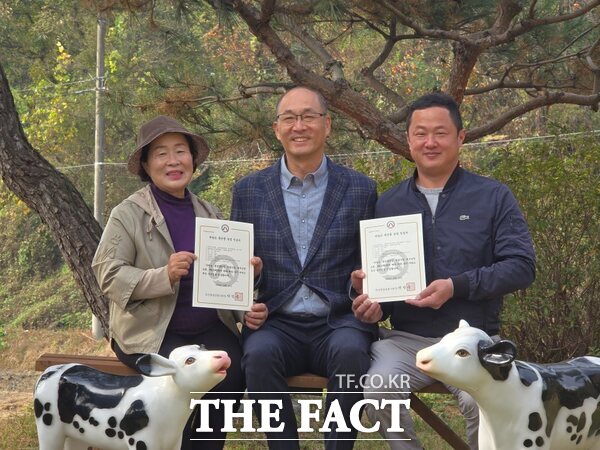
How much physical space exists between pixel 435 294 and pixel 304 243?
73cm

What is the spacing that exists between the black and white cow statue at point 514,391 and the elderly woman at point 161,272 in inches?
40.8

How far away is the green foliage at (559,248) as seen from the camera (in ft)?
20.0

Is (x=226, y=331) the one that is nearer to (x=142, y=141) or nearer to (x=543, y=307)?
(x=142, y=141)

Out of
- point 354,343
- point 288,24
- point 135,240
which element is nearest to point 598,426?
point 354,343

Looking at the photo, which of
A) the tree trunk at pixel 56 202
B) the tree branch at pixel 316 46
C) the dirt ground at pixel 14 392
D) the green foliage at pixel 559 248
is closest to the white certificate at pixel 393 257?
the tree trunk at pixel 56 202

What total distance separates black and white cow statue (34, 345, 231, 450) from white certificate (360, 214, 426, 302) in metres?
0.72

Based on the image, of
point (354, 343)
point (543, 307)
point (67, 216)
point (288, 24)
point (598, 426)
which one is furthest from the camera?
point (288, 24)

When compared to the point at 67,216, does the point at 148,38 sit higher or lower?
higher

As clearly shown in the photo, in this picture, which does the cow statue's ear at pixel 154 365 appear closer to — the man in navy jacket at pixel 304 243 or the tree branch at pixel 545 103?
the man in navy jacket at pixel 304 243

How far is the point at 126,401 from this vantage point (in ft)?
12.5

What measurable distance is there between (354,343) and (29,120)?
14913 millimetres

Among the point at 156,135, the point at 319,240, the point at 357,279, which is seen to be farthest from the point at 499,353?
the point at 156,135

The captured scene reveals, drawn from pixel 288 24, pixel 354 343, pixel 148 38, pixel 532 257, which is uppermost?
pixel 148 38

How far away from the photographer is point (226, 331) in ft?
14.3
